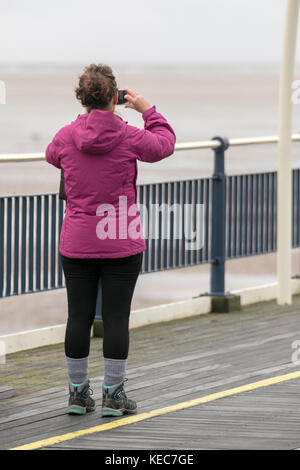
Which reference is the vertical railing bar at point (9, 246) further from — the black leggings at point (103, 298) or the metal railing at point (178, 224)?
the black leggings at point (103, 298)

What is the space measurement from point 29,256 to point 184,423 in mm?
2587

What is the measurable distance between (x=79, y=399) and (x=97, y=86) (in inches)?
66.1

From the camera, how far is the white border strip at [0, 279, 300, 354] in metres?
10.3

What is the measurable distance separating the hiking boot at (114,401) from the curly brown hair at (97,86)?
150cm

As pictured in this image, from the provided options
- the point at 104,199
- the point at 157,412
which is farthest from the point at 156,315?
the point at 104,199

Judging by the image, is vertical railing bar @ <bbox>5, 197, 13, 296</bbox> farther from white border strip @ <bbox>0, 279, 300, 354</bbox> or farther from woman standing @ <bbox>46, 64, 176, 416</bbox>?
woman standing @ <bbox>46, 64, 176, 416</bbox>

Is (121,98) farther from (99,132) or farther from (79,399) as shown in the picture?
(79,399)

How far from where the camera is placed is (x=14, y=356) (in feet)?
33.1

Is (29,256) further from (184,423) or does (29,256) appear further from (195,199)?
(184,423)

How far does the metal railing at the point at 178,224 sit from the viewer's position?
1023 centimetres

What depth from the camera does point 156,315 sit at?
11484 millimetres

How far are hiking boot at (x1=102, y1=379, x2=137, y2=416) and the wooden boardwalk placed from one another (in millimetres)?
52
